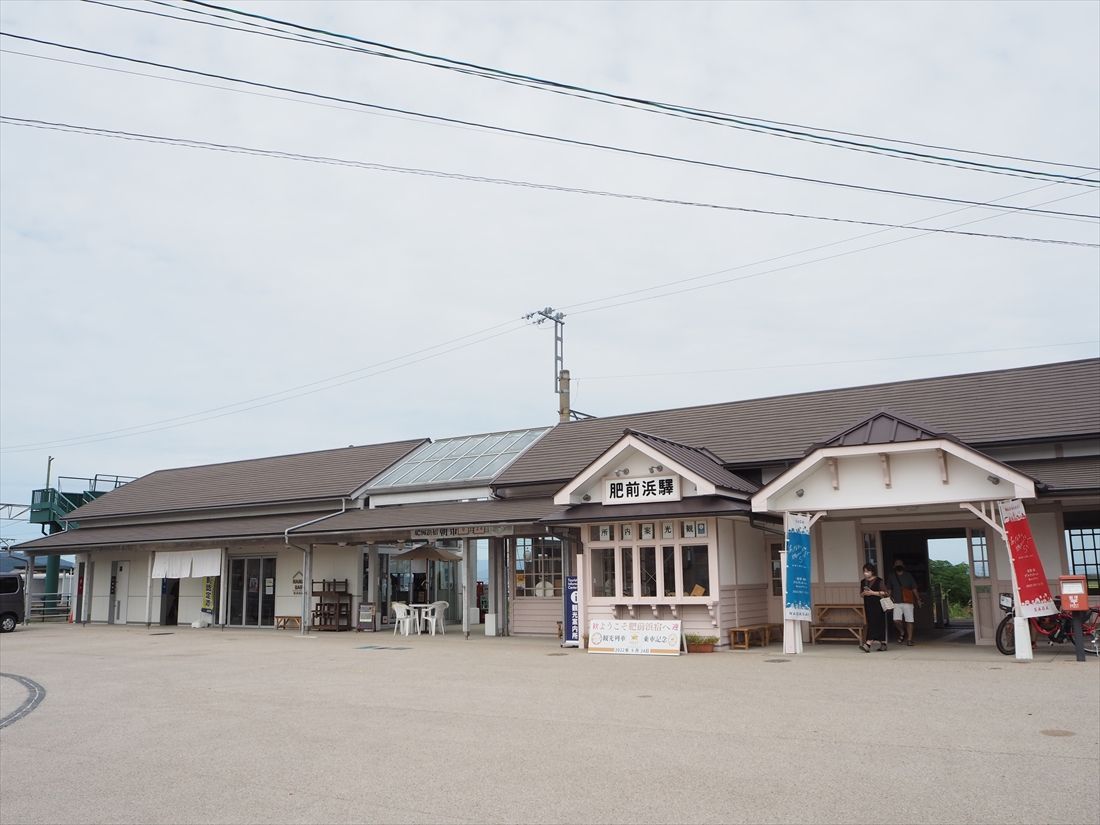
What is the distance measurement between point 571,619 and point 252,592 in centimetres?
1205

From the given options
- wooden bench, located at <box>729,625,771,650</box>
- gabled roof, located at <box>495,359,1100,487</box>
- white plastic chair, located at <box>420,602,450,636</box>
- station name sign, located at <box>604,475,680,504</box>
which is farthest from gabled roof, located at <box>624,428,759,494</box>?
white plastic chair, located at <box>420,602,450,636</box>

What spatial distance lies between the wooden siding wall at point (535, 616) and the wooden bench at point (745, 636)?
192 inches

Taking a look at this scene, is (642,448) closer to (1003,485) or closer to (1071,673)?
(1003,485)

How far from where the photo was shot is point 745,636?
53.4ft

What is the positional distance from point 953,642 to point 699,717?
10.2 meters

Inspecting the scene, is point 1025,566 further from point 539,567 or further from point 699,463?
point 539,567

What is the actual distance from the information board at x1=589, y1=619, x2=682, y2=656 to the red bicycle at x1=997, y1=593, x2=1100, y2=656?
515cm

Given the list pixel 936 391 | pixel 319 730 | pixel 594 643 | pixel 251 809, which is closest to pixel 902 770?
Result: pixel 251 809

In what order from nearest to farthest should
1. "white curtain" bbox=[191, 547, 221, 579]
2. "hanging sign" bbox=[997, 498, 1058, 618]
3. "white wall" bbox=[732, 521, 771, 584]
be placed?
"hanging sign" bbox=[997, 498, 1058, 618]
"white wall" bbox=[732, 521, 771, 584]
"white curtain" bbox=[191, 547, 221, 579]

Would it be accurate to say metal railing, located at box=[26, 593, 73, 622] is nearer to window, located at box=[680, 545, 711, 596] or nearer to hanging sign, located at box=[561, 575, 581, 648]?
hanging sign, located at box=[561, 575, 581, 648]

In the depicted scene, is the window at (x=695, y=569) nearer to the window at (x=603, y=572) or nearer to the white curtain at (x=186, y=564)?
the window at (x=603, y=572)

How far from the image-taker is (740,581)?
1716 cm

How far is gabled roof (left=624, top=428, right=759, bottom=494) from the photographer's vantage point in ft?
53.5

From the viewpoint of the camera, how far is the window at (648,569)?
17.1 metres
